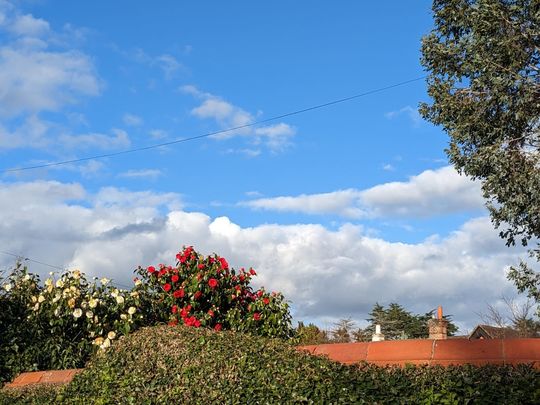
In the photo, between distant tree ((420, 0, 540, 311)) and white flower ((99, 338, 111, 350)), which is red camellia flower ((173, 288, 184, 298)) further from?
distant tree ((420, 0, 540, 311))

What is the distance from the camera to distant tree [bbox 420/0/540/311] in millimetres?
16906

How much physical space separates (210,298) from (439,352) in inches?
163

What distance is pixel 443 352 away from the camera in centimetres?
564

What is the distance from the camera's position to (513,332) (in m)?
21.7

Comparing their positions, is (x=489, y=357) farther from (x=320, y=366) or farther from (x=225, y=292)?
(x=225, y=292)

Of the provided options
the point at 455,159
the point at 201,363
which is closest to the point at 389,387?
the point at 201,363

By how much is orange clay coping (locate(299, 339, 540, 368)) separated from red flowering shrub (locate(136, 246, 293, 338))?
2.86 meters

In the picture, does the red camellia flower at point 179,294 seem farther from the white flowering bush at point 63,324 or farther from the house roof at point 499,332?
the house roof at point 499,332

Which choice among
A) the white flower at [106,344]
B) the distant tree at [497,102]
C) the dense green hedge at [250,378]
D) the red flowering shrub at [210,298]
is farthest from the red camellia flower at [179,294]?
the distant tree at [497,102]

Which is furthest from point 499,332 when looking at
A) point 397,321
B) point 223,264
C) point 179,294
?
point 179,294

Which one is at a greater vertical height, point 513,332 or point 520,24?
point 520,24

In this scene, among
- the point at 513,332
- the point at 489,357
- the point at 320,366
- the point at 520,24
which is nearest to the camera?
the point at 489,357

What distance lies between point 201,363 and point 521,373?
9.16 ft

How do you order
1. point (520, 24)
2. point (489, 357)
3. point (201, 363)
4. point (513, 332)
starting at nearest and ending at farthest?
point (489, 357) < point (201, 363) < point (520, 24) < point (513, 332)
